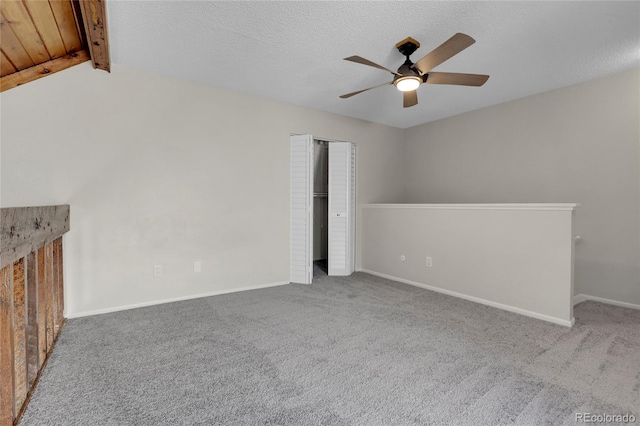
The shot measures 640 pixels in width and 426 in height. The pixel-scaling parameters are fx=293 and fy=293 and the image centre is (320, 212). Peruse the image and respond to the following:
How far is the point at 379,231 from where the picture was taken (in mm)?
4328

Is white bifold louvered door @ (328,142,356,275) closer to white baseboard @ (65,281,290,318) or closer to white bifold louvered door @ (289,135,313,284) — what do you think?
white bifold louvered door @ (289,135,313,284)

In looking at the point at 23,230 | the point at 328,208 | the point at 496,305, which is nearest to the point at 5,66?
the point at 23,230

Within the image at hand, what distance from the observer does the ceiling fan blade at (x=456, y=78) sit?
2.29m

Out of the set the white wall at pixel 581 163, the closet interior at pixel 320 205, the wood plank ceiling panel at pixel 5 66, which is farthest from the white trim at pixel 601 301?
the wood plank ceiling panel at pixel 5 66

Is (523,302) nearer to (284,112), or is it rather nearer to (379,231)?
(379,231)

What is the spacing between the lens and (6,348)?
4.16 feet

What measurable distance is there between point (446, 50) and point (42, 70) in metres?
3.26

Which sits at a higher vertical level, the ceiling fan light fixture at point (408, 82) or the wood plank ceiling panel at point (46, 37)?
the wood plank ceiling panel at point (46, 37)

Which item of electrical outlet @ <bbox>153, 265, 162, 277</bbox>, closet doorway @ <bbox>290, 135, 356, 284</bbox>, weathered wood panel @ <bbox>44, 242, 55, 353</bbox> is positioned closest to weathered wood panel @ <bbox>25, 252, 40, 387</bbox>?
weathered wood panel @ <bbox>44, 242, 55, 353</bbox>

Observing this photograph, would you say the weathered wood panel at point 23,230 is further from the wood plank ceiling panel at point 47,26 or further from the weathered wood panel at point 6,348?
the wood plank ceiling panel at point 47,26

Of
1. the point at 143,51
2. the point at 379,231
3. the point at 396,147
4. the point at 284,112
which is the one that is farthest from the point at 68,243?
the point at 396,147

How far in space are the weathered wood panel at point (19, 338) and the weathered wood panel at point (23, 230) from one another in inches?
7.4

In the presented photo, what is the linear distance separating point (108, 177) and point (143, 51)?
120 centimetres

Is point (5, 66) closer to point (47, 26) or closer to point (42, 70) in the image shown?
point (42, 70)
